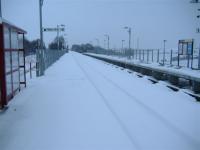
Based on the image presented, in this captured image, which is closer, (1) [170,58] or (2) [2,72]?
(2) [2,72]

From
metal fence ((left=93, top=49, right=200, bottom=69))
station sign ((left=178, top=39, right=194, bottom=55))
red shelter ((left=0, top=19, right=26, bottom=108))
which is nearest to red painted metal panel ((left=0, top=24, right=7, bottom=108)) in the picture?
red shelter ((left=0, top=19, right=26, bottom=108))

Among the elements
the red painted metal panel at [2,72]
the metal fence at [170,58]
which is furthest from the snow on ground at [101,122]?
the metal fence at [170,58]

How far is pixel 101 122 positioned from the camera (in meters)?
9.13

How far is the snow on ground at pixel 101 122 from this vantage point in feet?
23.7

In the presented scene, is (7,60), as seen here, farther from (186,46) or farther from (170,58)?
(170,58)

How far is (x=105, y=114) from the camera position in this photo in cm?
1027

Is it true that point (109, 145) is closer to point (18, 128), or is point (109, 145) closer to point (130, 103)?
point (18, 128)

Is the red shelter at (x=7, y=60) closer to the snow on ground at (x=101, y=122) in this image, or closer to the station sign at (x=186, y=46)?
the snow on ground at (x=101, y=122)

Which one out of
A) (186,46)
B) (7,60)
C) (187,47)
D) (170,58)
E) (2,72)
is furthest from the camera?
(170,58)

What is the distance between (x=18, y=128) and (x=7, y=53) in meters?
4.50

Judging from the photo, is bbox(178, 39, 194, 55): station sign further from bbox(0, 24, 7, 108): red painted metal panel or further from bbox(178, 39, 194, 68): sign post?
bbox(0, 24, 7, 108): red painted metal panel

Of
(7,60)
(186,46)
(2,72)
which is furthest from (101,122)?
(186,46)

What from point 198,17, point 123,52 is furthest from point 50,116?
point 123,52

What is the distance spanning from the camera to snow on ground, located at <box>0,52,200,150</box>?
7.22 m
